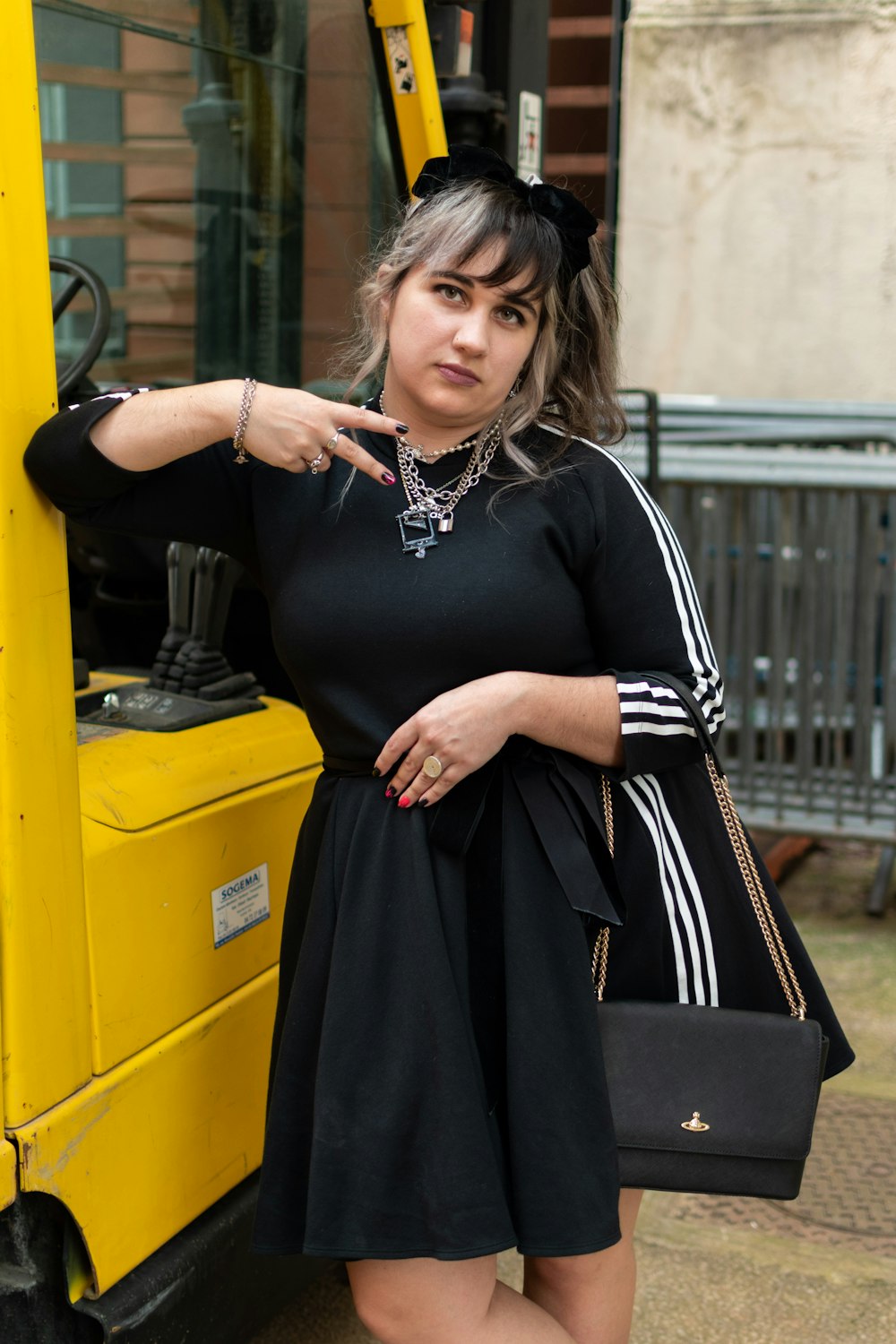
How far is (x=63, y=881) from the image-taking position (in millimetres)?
1642

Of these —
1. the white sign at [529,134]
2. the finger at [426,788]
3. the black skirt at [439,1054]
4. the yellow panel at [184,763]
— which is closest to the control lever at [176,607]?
the yellow panel at [184,763]

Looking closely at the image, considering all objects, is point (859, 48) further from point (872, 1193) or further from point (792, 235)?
point (872, 1193)

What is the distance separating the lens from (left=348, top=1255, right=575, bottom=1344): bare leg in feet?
5.55

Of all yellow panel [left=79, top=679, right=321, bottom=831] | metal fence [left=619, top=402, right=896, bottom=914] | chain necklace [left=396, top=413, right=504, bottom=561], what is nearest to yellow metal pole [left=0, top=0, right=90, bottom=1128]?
yellow panel [left=79, top=679, right=321, bottom=831]

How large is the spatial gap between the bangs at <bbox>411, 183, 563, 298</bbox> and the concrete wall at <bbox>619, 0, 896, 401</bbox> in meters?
5.48

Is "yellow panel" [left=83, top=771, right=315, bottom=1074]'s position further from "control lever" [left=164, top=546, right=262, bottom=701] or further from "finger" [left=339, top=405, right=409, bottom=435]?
"finger" [left=339, top=405, right=409, bottom=435]

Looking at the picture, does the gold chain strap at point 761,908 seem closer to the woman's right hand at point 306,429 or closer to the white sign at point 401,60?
the woman's right hand at point 306,429

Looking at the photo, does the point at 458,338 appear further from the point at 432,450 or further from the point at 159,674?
the point at 159,674

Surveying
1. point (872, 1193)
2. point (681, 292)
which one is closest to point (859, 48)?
point (681, 292)

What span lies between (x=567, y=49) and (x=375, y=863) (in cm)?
645

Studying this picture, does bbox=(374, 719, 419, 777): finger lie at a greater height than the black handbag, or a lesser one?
greater

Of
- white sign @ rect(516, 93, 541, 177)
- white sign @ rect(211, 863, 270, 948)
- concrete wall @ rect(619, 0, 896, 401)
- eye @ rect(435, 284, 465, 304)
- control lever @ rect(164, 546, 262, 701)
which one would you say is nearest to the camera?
eye @ rect(435, 284, 465, 304)

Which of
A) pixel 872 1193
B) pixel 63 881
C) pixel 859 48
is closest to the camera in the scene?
pixel 63 881

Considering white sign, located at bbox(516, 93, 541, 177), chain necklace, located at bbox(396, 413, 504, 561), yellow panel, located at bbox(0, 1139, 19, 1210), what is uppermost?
white sign, located at bbox(516, 93, 541, 177)
